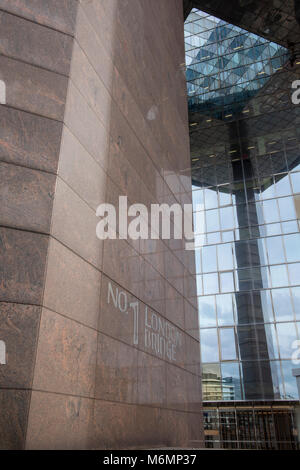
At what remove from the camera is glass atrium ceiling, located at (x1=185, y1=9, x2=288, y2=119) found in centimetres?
2673

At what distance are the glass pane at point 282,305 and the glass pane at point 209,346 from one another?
4.43 m

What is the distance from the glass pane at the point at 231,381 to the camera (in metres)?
26.3

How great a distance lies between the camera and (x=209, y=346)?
28.0 metres

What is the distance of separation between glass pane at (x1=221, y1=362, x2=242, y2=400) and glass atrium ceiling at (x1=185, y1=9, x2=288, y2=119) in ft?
55.9

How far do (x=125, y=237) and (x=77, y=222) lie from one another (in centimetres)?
190

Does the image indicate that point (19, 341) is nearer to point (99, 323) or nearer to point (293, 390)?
point (99, 323)

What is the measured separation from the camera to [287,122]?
28.6 m

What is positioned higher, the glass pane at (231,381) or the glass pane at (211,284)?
the glass pane at (211,284)
